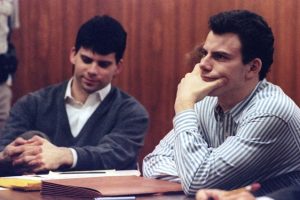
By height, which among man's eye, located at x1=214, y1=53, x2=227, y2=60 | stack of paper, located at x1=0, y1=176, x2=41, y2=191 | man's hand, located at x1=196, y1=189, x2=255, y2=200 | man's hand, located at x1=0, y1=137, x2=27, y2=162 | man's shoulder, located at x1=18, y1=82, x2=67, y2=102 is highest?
man's eye, located at x1=214, y1=53, x2=227, y2=60

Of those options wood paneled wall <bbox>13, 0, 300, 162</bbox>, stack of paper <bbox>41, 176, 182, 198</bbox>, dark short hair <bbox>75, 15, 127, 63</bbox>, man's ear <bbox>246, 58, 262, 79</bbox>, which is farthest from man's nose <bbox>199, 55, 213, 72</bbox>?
wood paneled wall <bbox>13, 0, 300, 162</bbox>

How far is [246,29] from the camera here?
2197 millimetres

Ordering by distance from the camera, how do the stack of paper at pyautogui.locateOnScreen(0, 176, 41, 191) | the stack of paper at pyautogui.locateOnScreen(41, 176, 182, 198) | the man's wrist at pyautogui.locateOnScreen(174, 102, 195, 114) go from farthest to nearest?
the man's wrist at pyautogui.locateOnScreen(174, 102, 195, 114), the stack of paper at pyautogui.locateOnScreen(0, 176, 41, 191), the stack of paper at pyautogui.locateOnScreen(41, 176, 182, 198)

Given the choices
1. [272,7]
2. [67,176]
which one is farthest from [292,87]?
[67,176]

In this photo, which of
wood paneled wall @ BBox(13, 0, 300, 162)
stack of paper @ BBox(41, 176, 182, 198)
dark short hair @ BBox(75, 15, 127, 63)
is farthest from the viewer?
wood paneled wall @ BBox(13, 0, 300, 162)

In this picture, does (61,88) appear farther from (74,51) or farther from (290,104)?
(290,104)

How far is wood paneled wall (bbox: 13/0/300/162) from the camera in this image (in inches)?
165

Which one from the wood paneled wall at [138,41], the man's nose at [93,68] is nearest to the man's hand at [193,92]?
the man's nose at [93,68]

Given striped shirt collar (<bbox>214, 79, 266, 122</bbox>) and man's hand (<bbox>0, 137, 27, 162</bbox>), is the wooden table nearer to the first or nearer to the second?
striped shirt collar (<bbox>214, 79, 266, 122</bbox>)

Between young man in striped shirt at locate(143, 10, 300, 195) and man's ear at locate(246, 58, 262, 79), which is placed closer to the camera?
young man in striped shirt at locate(143, 10, 300, 195)

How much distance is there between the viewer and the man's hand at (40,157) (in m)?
2.59

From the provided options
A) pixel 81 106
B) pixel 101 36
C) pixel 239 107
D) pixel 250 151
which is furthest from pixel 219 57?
pixel 81 106

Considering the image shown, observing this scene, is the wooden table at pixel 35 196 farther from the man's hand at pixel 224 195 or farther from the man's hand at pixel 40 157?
the man's hand at pixel 40 157

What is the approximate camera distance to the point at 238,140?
206 cm
